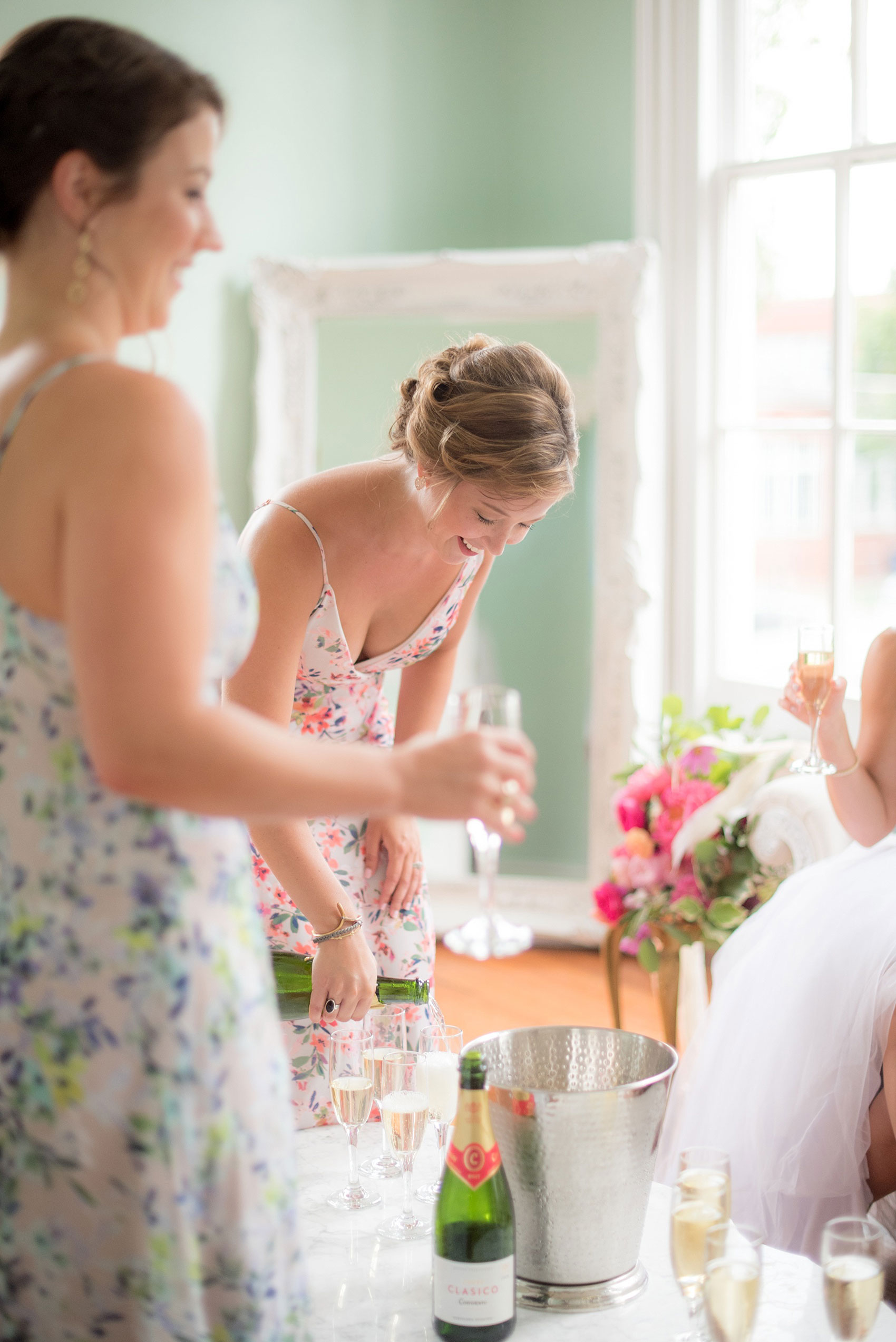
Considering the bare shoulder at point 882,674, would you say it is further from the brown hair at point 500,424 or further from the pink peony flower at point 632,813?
the brown hair at point 500,424

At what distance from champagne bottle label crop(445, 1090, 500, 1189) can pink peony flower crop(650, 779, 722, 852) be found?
1.71 meters

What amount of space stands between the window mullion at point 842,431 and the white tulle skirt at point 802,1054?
144 cm

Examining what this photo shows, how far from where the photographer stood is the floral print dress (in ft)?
2.67

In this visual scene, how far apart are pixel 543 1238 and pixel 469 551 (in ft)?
2.65

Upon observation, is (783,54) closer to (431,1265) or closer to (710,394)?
(710,394)

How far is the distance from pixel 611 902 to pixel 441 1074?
166 cm

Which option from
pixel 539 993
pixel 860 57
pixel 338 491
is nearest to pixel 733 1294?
pixel 338 491

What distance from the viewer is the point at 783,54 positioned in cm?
373

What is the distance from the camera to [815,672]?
198cm

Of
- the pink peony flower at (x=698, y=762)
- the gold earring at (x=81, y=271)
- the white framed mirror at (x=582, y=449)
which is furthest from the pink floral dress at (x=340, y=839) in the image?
the white framed mirror at (x=582, y=449)

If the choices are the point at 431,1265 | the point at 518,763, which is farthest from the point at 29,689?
the point at 431,1265

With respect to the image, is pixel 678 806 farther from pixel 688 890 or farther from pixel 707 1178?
pixel 707 1178

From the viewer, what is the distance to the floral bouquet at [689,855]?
271 centimetres

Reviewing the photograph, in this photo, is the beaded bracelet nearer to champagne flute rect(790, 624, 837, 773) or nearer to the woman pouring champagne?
the woman pouring champagne
